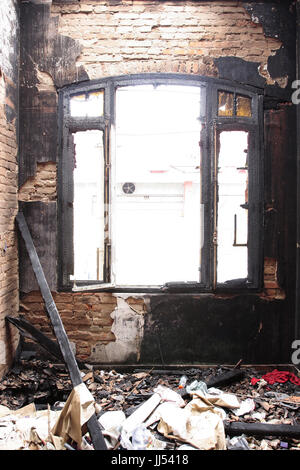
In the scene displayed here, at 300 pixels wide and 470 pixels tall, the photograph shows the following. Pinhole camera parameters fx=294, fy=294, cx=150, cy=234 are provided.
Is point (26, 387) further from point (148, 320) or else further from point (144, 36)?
point (144, 36)

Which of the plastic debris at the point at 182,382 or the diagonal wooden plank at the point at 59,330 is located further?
the plastic debris at the point at 182,382

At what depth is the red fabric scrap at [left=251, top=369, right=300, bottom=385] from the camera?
327 cm

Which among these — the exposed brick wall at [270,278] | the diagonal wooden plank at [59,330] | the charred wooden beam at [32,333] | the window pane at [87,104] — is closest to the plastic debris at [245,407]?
the exposed brick wall at [270,278]

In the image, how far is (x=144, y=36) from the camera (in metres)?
3.42

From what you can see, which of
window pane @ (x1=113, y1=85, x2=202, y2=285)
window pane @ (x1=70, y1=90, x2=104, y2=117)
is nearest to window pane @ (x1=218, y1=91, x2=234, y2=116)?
window pane @ (x1=70, y1=90, x2=104, y2=117)

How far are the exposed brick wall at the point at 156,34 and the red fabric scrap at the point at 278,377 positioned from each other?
356cm

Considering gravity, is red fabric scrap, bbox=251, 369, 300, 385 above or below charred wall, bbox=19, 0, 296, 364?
below

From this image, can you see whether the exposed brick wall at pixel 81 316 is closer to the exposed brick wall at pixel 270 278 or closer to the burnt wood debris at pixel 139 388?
the burnt wood debris at pixel 139 388

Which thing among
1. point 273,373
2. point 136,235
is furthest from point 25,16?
point 136,235

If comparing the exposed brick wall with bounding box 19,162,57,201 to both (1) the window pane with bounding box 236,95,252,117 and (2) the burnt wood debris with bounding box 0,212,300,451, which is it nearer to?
(2) the burnt wood debris with bounding box 0,212,300,451

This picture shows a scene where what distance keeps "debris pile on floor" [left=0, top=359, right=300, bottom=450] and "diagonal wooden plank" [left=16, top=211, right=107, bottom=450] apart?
0.08m

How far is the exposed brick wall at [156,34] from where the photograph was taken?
3.41 metres

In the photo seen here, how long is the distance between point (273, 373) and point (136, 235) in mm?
9810

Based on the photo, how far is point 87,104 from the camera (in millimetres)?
3512
